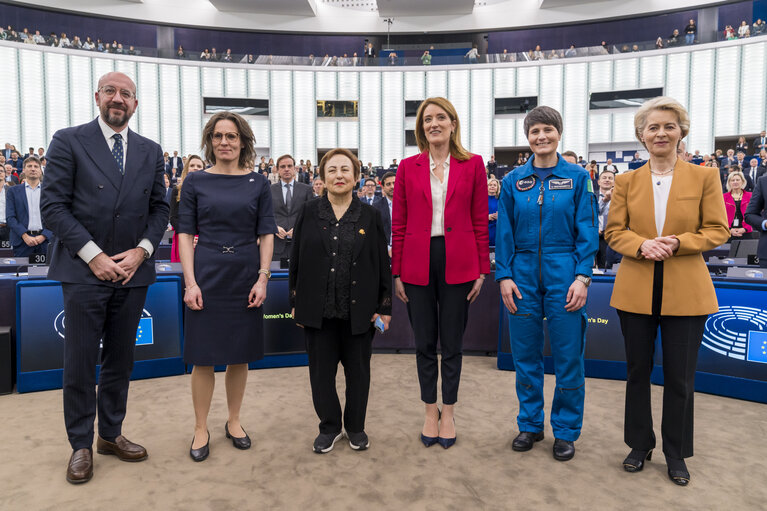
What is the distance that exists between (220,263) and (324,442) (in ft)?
3.37

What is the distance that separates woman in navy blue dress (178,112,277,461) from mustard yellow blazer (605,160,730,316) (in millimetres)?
1715

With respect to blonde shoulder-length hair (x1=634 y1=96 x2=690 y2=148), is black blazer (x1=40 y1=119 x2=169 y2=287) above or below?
below

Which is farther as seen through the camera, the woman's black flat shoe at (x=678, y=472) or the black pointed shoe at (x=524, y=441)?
the black pointed shoe at (x=524, y=441)

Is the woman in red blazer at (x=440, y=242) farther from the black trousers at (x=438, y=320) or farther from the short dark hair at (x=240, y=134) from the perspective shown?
the short dark hair at (x=240, y=134)

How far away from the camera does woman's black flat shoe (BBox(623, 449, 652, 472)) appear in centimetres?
220

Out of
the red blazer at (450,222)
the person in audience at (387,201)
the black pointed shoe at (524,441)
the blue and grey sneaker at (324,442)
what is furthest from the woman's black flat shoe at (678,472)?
the person in audience at (387,201)

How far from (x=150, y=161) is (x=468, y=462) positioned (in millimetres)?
2086

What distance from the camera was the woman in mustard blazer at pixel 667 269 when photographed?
6.68ft

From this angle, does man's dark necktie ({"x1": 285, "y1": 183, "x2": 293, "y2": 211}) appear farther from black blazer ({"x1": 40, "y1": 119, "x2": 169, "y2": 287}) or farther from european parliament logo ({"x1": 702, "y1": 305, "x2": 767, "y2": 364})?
european parliament logo ({"x1": 702, "y1": 305, "x2": 767, "y2": 364})

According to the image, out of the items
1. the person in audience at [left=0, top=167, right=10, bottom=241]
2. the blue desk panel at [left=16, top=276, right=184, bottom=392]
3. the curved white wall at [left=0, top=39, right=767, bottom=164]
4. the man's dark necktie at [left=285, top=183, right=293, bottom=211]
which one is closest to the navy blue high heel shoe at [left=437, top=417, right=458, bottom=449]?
the blue desk panel at [left=16, top=276, right=184, bottom=392]

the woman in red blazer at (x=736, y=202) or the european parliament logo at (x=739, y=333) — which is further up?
the woman in red blazer at (x=736, y=202)

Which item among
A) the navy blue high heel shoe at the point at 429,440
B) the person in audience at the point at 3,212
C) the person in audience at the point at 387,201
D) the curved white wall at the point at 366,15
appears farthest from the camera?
the curved white wall at the point at 366,15

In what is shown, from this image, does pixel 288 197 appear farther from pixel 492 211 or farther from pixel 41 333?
pixel 41 333

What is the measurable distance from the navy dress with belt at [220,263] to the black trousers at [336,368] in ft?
1.11
